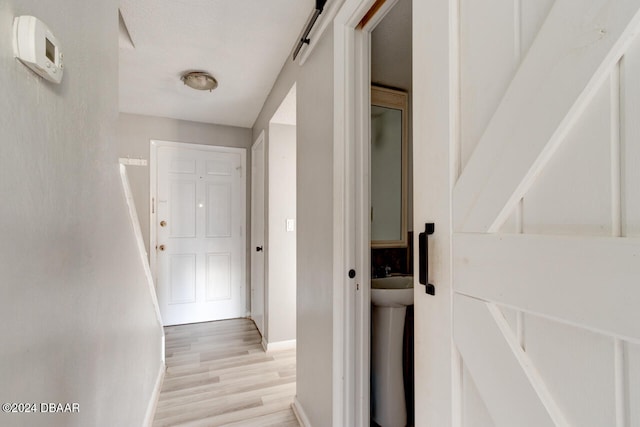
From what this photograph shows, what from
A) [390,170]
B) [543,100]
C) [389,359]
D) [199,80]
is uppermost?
[199,80]

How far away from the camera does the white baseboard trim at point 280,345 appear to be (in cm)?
266

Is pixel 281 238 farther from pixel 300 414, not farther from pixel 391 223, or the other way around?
pixel 300 414

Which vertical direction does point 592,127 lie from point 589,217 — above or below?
above

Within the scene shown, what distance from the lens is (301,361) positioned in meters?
1.77

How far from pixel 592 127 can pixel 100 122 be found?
139cm

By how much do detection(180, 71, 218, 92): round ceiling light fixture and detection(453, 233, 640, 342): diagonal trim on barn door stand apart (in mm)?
2409

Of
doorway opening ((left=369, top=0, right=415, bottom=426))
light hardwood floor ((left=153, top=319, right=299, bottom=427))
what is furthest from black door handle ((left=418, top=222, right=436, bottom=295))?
light hardwood floor ((left=153, top=319, right=299, bottom=427))

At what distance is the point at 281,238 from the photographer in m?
2.79

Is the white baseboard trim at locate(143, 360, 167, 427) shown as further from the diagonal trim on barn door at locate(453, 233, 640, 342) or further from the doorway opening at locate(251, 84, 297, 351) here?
the diagonal trim on barn door at locate(453, 233, 640, 342)

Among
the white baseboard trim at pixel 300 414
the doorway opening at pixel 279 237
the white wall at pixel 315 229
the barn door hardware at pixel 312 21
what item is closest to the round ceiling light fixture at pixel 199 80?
the doorway opening at pixel 279 237

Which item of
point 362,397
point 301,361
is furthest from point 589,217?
point 301,361

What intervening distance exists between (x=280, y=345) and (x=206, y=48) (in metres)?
2.60

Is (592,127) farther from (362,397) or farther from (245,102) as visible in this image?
(245,102)

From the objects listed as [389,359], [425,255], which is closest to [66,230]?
[425,255]
